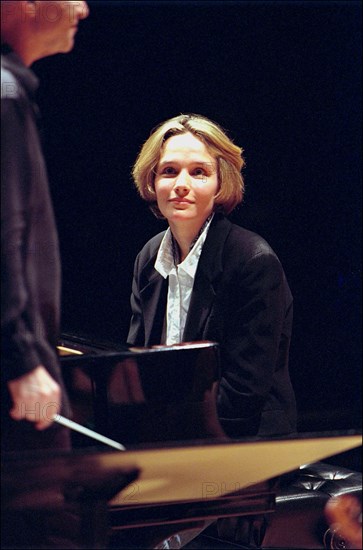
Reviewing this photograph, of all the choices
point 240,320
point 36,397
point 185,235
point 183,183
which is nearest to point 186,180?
point 183,183

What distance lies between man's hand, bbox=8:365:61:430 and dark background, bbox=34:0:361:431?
45 cm

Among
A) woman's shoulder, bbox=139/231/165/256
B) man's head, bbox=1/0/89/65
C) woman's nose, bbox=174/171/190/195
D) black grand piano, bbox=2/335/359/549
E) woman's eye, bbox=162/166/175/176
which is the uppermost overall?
man's head, bbox=1/0/89/65

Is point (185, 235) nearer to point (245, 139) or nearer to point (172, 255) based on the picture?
point (172, 255)

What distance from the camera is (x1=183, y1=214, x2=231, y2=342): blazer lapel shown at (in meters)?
2.66

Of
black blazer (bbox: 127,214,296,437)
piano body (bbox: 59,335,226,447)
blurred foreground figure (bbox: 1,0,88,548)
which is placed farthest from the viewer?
black blazer (bbox: 127,214,296,437)

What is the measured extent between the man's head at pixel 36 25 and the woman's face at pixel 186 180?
52cm

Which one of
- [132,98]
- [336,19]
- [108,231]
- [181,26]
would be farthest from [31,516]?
[336,19]

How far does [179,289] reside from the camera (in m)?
2.73

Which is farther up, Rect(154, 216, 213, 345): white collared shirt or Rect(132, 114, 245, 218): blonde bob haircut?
Rect(132, 114, 245, 218): blonde bob haircut

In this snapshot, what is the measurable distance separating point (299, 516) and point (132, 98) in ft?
4.56

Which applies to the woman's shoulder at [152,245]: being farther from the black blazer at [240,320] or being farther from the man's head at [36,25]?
the man's head at [36,25]

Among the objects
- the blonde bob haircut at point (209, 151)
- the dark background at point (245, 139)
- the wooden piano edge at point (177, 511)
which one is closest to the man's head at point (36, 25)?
the dark background at point (245, 139)

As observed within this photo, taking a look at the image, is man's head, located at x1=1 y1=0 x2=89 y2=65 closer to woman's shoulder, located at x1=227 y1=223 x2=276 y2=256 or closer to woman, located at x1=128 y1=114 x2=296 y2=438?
woman, located at x1=128 y1=114 x2=296 y2=438

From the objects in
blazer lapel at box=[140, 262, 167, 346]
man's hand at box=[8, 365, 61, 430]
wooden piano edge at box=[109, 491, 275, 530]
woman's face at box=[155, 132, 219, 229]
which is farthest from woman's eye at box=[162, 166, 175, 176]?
wooden piano edge at box=[109, 491, 275, 530]
